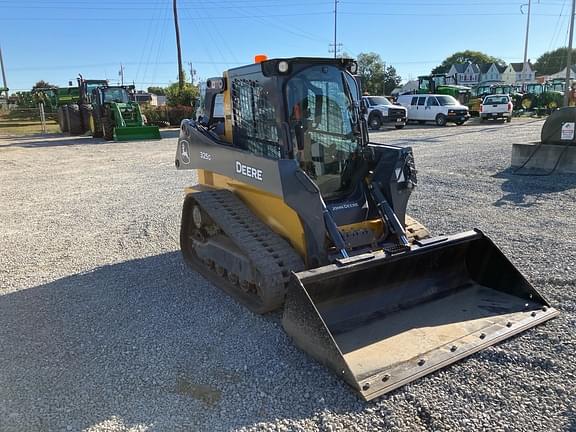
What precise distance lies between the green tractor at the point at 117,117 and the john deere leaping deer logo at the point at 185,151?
54.6ft

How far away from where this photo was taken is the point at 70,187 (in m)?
11.2

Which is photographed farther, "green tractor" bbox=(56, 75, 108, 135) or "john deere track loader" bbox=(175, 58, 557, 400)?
"green tractor" bbox=(56, 75, 108, 135)

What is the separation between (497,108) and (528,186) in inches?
820

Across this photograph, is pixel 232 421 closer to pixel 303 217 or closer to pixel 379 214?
pixel 303 217

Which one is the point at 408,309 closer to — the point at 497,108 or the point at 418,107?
the point at 418,107

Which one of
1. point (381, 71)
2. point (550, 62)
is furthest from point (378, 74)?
point (550, 62)

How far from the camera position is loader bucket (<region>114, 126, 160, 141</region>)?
2153 centimetres

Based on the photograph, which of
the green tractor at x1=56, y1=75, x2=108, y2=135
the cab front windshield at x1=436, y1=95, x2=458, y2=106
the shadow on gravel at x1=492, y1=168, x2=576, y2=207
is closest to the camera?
the shadow on gravel at x1=492, y1=168, x2=576, y2=207

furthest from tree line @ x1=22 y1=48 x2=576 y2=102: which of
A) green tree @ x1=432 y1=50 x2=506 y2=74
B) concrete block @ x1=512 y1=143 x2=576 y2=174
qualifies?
concrete block @ x1=512 y1=143 x2=576 y2=174

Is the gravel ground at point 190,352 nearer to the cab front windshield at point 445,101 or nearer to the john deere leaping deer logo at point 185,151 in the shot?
the john deere leaping deer logo at point 185,151

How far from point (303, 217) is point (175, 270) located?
2112mm

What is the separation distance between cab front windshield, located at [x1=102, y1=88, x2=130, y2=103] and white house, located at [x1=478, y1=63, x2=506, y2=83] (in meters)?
89.1

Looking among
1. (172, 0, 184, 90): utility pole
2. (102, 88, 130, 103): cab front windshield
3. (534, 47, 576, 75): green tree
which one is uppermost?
(534, 47, 576, 75): green tree

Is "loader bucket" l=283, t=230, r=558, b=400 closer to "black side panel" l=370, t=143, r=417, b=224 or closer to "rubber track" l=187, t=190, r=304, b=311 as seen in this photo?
"rubber track" l=187, t=190, r=304, b=311
